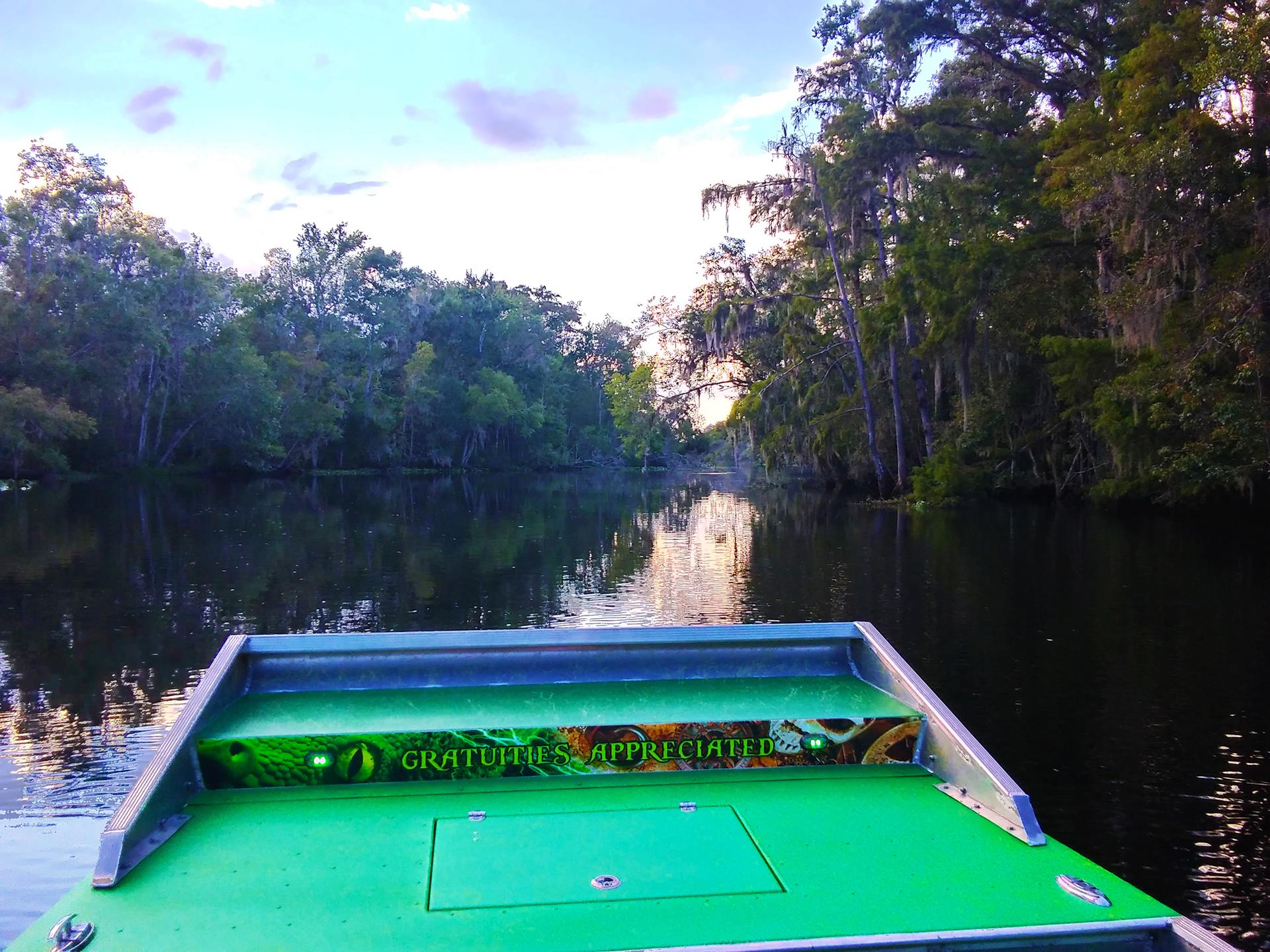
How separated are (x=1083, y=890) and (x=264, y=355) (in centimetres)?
6979

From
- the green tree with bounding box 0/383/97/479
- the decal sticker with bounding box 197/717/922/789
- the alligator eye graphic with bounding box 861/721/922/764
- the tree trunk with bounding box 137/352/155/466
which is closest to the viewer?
the decal sticker with bounding box 197/717/922/789

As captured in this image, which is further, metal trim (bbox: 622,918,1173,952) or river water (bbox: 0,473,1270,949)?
river water (bbox: 0,473,1270,949)

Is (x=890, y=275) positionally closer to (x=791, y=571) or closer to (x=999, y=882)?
(x=791, y=571)

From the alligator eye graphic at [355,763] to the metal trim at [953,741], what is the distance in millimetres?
2340

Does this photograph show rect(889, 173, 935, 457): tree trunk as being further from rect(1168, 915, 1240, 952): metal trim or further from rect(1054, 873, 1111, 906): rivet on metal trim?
rect(1168, 915, 1240, 952): metal trim

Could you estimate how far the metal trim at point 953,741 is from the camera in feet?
11.6

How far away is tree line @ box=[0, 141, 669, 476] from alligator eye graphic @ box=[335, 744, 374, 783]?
43430 mm

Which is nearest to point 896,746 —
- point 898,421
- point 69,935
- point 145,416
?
point 69,935

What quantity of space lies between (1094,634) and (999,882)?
8886mm

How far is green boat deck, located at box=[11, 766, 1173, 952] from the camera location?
284cm

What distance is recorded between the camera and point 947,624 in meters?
11.9

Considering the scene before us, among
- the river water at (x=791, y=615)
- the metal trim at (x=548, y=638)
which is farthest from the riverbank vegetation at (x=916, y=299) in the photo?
the metal trim at (x=548, y=638)

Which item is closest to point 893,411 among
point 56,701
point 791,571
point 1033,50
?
point 1033,50

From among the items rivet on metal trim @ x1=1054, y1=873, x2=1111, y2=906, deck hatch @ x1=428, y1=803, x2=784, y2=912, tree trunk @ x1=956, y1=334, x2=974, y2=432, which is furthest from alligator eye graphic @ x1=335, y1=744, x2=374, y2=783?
tree trunk @ x1=956, y1=334, x2=974, y2=432
